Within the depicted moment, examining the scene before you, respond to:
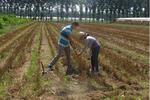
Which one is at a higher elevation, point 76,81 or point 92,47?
point 92,47

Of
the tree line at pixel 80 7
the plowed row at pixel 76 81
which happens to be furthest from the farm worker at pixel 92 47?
the tree line at pixel 80 7

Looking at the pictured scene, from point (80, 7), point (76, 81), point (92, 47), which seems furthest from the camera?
point (80, 7)

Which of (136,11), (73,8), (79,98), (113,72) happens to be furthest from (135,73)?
(73,8)

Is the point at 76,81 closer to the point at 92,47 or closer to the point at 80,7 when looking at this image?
the point at 92,47

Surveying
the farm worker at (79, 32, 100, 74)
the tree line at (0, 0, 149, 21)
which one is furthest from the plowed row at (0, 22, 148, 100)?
the tree line at (0, 0, 149, 21)

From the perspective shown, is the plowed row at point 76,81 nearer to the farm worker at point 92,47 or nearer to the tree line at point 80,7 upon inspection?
the farm worker at point 92,47

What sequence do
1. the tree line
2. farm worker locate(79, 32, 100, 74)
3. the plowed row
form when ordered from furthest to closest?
the tree line < farm worker locate(79, 32, 100, 74) < the plowed row

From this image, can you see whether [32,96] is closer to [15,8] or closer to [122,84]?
[122,84]

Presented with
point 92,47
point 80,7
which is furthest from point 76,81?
point 80,7

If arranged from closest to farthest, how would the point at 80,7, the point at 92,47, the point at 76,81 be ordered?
the point at 76,81 → the point at 92,47 → the point at 80,7

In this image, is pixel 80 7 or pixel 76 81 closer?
pixel 76 81

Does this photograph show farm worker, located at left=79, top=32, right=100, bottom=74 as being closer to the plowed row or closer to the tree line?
the plowed row

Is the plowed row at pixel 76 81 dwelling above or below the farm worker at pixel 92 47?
below

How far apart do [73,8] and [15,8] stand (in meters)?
20.1
